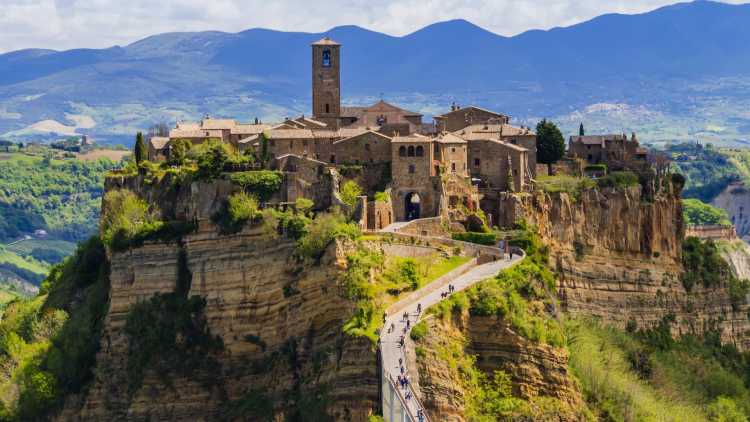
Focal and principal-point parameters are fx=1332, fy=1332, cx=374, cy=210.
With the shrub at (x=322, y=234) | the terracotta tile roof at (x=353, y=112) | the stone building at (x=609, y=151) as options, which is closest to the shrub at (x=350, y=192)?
the shrub at (x=322, y=234)

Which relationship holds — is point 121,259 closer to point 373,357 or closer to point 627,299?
point 373,357

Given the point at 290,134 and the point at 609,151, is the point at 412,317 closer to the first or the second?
the point at 290,134

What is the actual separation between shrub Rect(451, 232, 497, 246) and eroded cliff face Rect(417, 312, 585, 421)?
11.0 meters

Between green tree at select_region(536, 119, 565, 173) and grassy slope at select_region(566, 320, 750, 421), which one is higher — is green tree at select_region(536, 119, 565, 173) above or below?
above

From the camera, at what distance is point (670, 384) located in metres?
78.8

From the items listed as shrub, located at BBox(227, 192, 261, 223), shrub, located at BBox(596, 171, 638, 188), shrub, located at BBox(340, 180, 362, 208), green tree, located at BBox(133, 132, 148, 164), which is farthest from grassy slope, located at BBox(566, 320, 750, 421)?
green tree, located at BBox(133, 132, 148, 164)

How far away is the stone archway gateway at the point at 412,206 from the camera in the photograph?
252 feet

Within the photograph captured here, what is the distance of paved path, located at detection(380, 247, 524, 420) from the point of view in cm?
5625

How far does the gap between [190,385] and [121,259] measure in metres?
9.37

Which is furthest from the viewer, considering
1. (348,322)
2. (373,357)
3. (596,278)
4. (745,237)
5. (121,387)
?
(745,237)

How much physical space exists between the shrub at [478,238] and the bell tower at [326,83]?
63.1 feet

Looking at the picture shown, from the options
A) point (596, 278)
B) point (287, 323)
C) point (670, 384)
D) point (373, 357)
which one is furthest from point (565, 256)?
point (373, 357)

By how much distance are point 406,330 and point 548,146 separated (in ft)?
98.5

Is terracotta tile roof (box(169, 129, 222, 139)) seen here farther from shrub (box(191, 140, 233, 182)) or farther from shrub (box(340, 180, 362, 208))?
shrub (box(340, 180, 362, 208))
